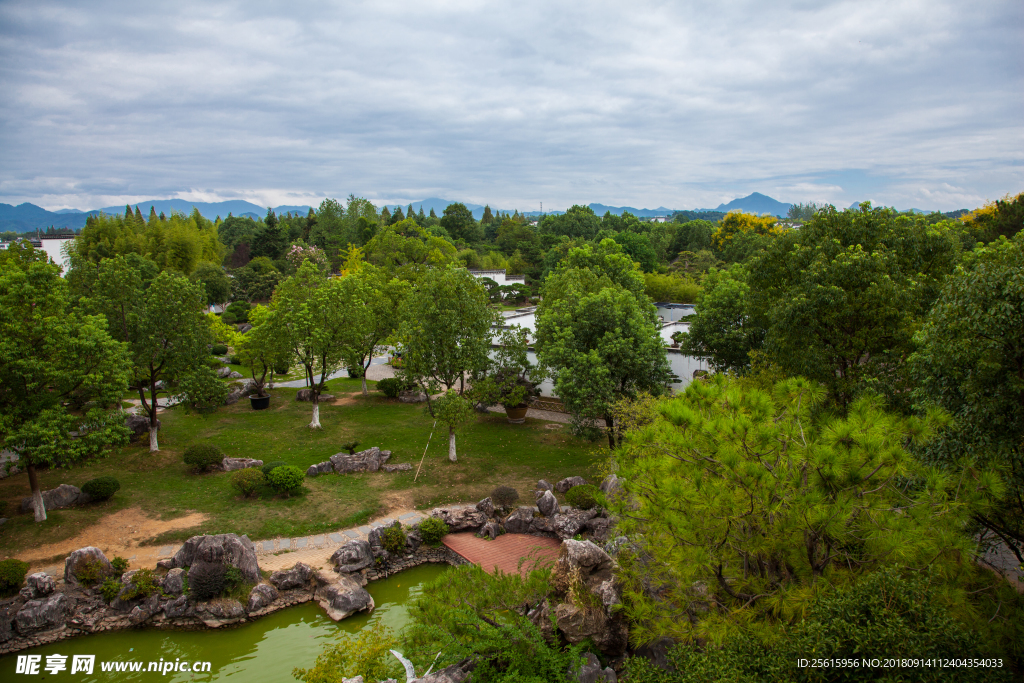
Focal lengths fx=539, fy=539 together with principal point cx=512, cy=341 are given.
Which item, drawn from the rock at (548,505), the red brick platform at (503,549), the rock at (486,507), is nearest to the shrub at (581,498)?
the rock at (548,505)

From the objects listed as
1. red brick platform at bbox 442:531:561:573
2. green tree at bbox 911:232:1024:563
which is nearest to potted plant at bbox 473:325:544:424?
red brick platform at bbox 442:531:561:573

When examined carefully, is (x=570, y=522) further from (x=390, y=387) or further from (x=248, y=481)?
(x=390, y=387)

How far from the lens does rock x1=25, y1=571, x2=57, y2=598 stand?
11375mm

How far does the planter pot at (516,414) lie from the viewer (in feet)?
76.2

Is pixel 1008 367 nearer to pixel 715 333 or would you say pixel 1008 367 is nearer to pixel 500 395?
pixel 715 333

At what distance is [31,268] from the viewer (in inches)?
542

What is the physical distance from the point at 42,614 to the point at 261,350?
46.1 ft

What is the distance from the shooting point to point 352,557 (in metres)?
13.1

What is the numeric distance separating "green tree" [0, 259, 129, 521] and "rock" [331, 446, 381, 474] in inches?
240

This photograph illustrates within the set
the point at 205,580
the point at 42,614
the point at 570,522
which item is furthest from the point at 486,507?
the point at 42,614

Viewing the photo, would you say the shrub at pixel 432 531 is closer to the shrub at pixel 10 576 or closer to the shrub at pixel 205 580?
the shrub at pixel 205 580

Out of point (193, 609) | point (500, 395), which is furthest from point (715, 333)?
point (193, 609)

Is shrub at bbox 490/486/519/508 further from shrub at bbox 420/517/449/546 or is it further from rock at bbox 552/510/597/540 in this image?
shrub at bbox 420/517/449/546

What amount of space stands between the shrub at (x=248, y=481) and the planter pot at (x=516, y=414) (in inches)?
404
